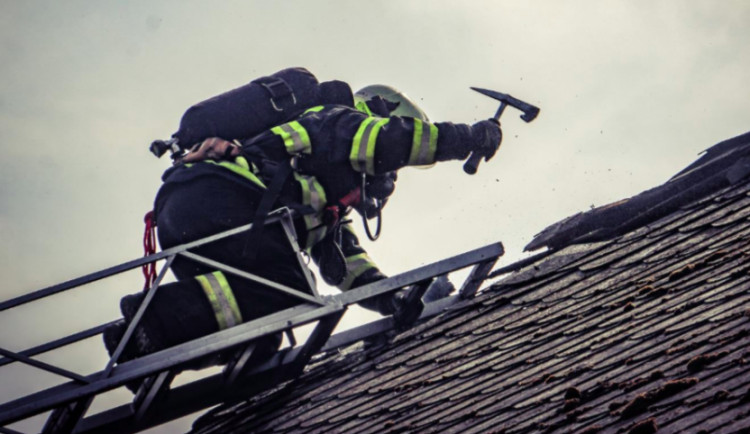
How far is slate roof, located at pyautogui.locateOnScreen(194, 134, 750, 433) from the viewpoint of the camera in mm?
2205

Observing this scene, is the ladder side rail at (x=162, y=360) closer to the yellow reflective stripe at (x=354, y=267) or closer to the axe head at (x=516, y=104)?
the yellow reflective stripe at (x=354, y=267)

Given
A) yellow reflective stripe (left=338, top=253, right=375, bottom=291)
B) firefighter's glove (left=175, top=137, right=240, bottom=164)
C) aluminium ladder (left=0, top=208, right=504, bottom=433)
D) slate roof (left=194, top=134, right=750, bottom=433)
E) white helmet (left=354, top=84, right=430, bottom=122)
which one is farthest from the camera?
white helmet (left=354, top=84, right=430, bottom=122)

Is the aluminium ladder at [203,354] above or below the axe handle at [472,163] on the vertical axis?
below

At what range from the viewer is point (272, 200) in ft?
14.5

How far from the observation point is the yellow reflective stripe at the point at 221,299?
13.5ft

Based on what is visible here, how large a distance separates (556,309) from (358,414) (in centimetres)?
87

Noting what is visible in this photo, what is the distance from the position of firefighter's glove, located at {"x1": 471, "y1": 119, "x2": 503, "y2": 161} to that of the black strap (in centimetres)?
108

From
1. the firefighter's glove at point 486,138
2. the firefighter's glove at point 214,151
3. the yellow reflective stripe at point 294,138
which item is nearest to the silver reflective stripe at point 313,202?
the yellow reflective stripe at point 294,138

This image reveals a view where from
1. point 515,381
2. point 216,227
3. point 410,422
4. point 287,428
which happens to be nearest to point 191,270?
point 216,227

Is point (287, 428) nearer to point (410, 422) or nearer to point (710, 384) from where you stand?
point (410, 422)

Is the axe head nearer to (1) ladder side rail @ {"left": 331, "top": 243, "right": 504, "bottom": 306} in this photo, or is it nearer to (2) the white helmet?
(2) the white helmet

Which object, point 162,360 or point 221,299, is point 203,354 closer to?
point 162,360

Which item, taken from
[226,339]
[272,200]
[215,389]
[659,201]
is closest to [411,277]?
[272,200]

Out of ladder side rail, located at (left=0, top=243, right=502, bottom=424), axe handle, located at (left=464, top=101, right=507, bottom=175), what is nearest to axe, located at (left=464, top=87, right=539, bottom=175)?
axe handle, located at (left=464, top=101, right=507, bottom=175)
